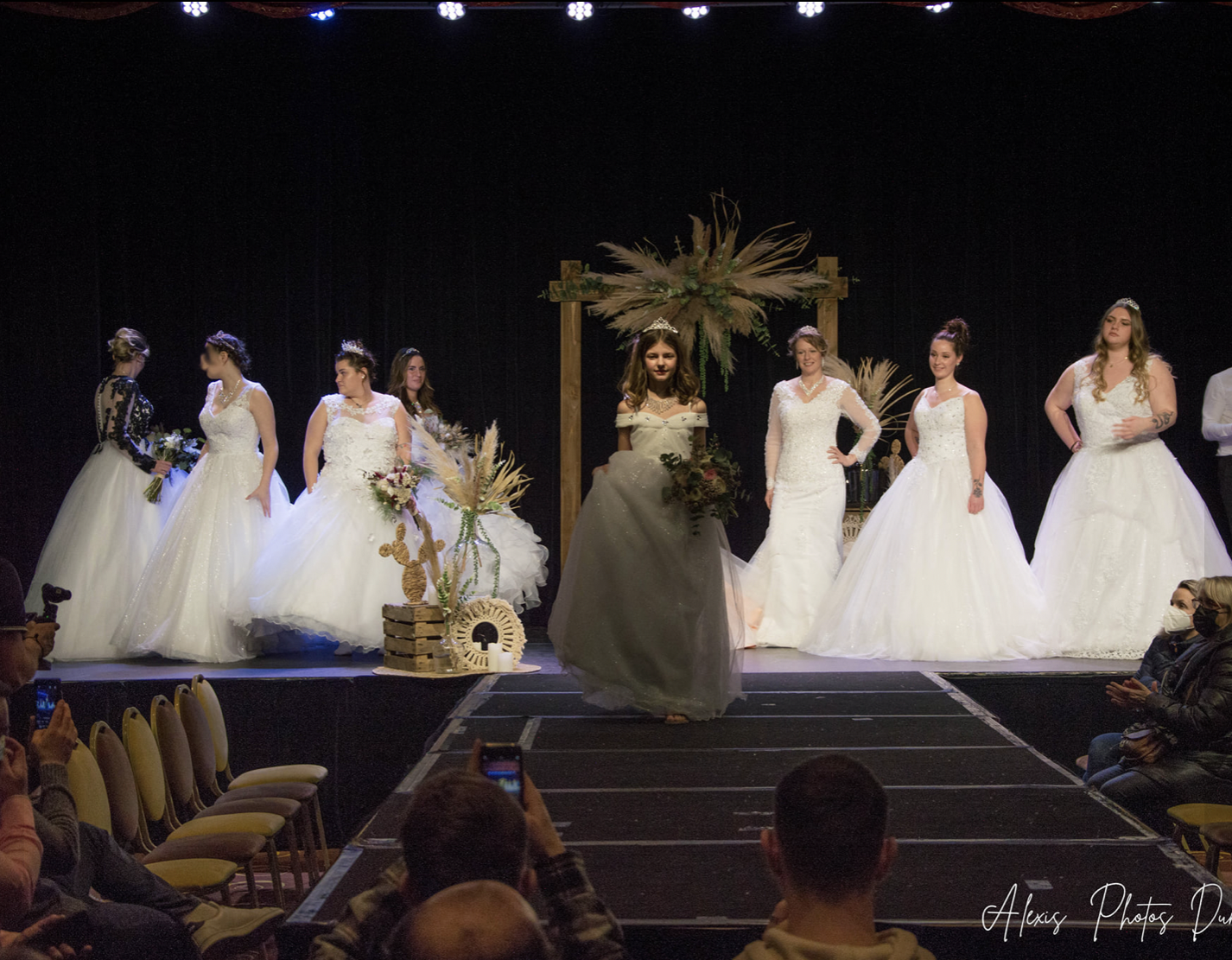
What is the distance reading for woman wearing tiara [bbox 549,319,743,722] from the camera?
468 cm

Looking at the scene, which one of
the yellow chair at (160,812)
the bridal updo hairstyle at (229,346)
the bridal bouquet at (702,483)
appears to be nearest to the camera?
the yellow chair at (160,812)

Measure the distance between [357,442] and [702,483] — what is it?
275 centimetres

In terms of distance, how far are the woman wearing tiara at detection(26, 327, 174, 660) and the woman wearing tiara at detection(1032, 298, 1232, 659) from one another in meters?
4.96

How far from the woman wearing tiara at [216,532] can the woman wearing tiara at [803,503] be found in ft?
9.16

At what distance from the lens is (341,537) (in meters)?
6.53

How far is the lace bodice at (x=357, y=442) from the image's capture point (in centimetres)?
673

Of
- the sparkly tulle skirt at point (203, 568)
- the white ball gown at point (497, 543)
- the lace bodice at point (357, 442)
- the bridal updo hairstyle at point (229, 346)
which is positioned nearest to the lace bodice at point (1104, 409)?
the white ball gown at point (497, 543)

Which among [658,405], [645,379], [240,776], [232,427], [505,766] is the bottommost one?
[240,776]

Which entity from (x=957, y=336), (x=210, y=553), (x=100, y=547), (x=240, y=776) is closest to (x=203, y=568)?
(x=210, y=553)

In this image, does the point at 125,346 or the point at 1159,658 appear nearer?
the point at 1159,658

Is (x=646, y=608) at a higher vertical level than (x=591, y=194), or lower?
lower

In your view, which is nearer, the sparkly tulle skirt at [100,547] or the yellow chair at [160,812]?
the yellow chair at [160,812]

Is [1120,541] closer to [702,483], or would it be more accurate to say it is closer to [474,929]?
[702,483]

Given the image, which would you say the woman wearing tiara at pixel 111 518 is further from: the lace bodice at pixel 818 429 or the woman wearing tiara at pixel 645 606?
the lace bodice at pixel 818 429
